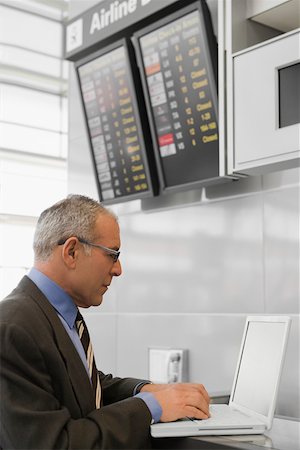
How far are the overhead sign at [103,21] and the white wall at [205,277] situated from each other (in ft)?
1.69

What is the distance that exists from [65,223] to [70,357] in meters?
0.33

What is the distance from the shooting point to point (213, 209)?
8.40ft

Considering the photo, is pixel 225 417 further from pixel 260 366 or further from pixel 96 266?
pixel 96 266

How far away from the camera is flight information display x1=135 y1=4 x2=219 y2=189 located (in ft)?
7.93

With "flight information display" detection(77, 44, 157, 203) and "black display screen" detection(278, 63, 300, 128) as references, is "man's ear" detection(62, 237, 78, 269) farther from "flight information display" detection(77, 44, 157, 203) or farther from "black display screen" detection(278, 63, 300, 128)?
"flight information display" detection(77, 44, 157, 203)

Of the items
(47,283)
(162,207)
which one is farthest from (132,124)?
(47,283)

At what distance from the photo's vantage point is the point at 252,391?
1.86 meters

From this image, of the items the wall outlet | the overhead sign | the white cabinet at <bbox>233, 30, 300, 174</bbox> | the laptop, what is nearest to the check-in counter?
the laptop

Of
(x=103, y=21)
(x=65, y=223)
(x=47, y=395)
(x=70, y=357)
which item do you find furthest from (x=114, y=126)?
(x=47, y=395)

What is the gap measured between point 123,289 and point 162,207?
0.41 meters

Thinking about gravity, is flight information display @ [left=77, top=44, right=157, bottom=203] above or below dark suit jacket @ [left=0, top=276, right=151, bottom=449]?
above

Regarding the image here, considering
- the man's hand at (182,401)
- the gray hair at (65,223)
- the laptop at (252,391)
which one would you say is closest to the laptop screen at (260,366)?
the laptop at (252,391)

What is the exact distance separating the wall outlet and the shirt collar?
0.95 meters

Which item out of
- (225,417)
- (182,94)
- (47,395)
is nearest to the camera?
(47,395)
